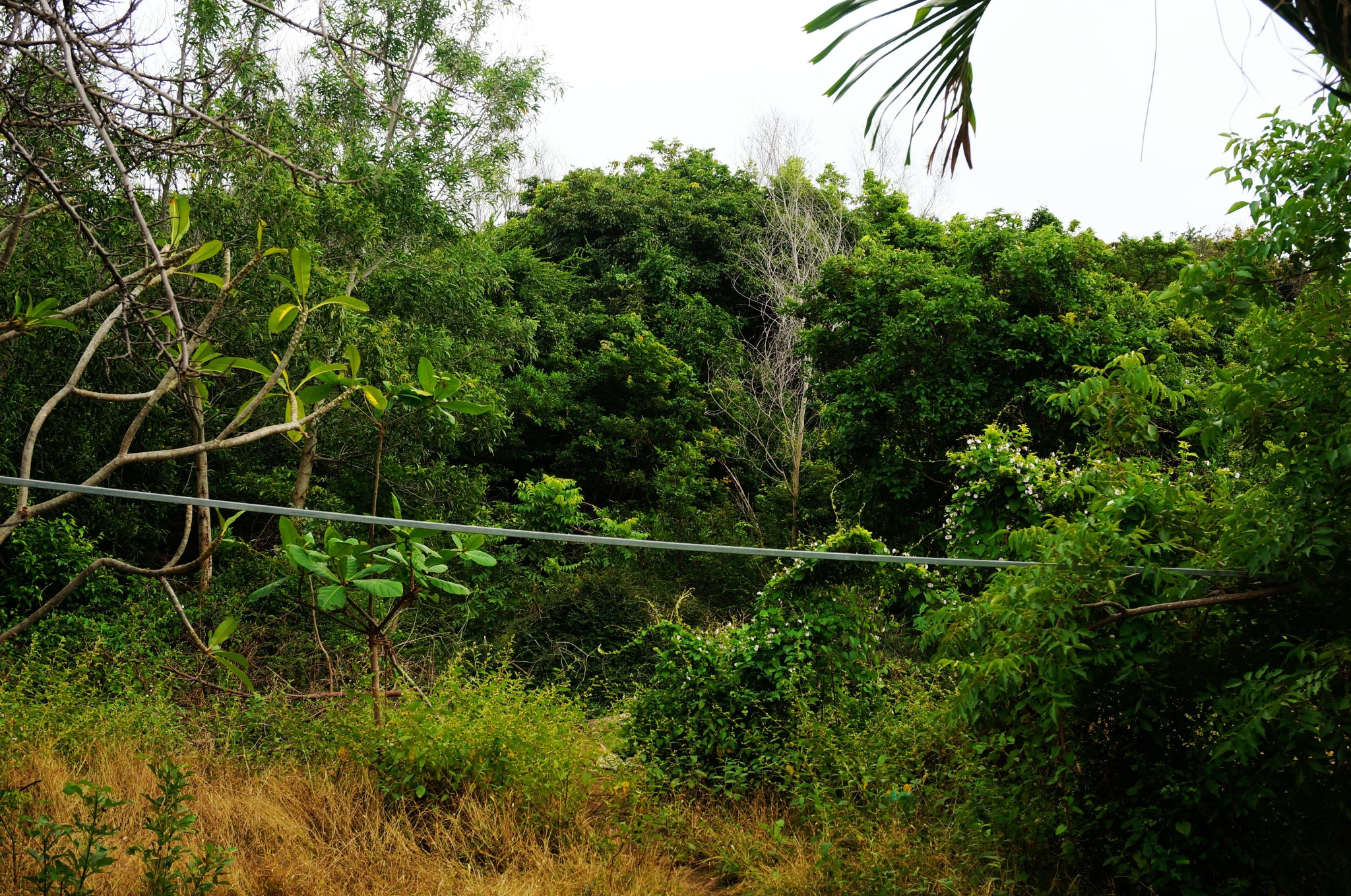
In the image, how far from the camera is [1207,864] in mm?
2549

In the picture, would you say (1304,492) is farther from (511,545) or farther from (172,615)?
(511,545)

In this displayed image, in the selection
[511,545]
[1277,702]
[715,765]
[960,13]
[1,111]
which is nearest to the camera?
[960,13]

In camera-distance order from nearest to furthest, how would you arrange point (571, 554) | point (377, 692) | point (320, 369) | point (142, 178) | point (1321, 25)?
point (1321, 25)
point (320, 369)
point (377, 692)
point (142, 178)
point (571, 554)

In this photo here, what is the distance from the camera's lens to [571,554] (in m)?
9.67

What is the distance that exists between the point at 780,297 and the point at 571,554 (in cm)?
525

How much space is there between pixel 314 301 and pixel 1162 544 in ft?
20.6

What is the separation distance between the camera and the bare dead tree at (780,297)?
39.4ft

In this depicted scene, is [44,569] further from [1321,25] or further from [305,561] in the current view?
[1321,25]

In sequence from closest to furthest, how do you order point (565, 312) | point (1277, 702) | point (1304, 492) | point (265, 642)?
1. point (1277, 702)
2. point (1304, 492)
3. point (265, 642)
4. point (565, 312)

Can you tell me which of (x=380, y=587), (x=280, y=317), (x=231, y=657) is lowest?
(x=231, y=657)

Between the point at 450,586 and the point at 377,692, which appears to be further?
the point at 377,692

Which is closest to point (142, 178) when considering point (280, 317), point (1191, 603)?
point (280, 317)

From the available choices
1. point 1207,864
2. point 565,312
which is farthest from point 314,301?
point 1207,864

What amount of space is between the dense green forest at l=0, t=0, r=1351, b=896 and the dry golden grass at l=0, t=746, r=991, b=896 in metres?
0.02
